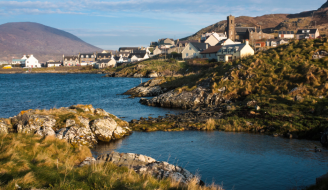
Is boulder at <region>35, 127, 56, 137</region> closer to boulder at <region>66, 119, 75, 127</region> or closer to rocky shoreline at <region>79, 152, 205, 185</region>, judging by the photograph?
boulder at <region>66, 119, 75, 127</region>

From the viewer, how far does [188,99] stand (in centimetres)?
3662

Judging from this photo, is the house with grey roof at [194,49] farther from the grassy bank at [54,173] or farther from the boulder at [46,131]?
the grassy bank at [54,173]

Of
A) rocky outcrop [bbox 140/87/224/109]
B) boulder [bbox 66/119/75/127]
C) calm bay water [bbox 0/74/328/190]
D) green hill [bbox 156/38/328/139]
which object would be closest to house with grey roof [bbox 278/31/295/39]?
green hill [bbox 156/38/328/139]

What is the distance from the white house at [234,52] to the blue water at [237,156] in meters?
51.5

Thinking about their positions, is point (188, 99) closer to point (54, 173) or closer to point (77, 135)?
point (77, 135)

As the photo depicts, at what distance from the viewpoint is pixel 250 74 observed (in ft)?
119

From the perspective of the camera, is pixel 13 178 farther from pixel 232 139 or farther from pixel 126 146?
pixel 232 139

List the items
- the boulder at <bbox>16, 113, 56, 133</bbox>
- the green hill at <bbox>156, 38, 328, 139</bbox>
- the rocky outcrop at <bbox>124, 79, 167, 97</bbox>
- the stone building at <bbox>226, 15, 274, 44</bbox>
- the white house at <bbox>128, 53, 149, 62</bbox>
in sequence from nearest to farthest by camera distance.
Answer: the boulder at <bbox>16, 113, 56, 133</bbox> < the green hill at <bbox>156, 38, 328, 139</bbox> < the rocky outcrop at <bbox>124, 79, 167, 97</bbox> < the stone building at <bbox>226, 15, 274, 44</bbox> < the white house at <bbox>128, 53, 149, 62</bbox>

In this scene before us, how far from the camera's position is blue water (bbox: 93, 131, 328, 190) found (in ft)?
46.3

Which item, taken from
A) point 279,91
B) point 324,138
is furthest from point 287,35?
point 324,138

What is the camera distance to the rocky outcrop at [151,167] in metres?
12.0

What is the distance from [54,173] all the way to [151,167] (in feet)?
15.0

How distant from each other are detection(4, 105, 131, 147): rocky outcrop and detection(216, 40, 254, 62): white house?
5337 centimetres

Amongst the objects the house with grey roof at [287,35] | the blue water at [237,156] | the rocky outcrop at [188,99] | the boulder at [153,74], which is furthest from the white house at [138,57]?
the blue water at [237,156]
